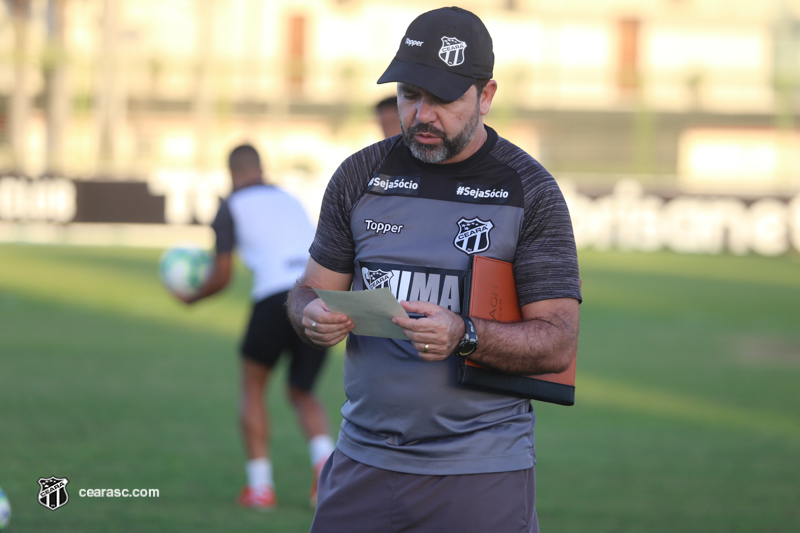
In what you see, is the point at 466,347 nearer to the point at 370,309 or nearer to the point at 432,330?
the point at 432,330

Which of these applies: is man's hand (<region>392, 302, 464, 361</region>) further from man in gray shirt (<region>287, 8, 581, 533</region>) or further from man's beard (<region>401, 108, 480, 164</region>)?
man's beard (<region>401, 108, 480, 164</region>)

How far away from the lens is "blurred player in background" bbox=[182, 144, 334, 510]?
616cm

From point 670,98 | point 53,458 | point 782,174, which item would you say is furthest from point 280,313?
point 670,98

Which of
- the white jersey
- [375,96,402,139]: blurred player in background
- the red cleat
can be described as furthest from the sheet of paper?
[375,96,402,139]: blurred player in background

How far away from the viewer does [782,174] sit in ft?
93.9

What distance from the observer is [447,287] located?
9.75ft

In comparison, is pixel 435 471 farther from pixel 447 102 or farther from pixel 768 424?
pixel 768 424

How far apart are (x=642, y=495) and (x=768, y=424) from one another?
2.43 metres

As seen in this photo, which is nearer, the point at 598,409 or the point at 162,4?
the point at 598,409

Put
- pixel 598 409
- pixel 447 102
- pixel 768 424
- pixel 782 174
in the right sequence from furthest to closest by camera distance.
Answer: pixel 782 174, pixel 598 409, pixel 768 424, pixel 447 102

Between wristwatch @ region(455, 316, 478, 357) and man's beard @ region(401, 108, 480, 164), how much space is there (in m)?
0.52

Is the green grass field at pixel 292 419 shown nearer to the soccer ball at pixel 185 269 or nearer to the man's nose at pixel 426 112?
the soccer ball at pixel 185 269

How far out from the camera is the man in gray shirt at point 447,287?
9.68ft

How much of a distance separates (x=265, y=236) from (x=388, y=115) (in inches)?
44.1
